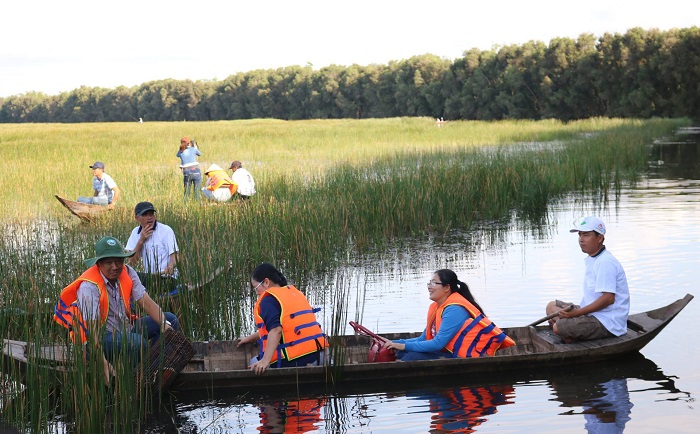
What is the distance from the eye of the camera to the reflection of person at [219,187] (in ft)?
50.9

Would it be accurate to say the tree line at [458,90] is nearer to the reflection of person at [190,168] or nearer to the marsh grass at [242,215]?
the marsh grass at [242,215]

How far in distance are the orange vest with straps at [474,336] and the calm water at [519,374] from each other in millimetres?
268

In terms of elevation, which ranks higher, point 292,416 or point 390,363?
point 390,363

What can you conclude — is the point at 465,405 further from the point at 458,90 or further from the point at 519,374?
the point at 458,90

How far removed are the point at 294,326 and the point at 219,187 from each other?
8.96m

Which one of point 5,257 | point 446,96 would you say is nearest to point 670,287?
point 5,257

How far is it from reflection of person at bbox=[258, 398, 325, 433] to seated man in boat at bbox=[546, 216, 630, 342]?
2.34 m

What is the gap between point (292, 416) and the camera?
6.73 metres

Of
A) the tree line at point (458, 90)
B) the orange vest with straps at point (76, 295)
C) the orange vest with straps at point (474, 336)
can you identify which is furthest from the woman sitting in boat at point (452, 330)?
the tree line at point (458, 90)

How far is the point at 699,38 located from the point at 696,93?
163 inches

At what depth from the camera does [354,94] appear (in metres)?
99.2

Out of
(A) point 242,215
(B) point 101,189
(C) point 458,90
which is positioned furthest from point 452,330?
(C) point 458,90

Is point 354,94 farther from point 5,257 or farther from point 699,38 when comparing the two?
point 5,257

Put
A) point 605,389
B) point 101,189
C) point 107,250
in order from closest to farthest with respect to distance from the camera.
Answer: point 107,250, point 605,389, point 101,189
